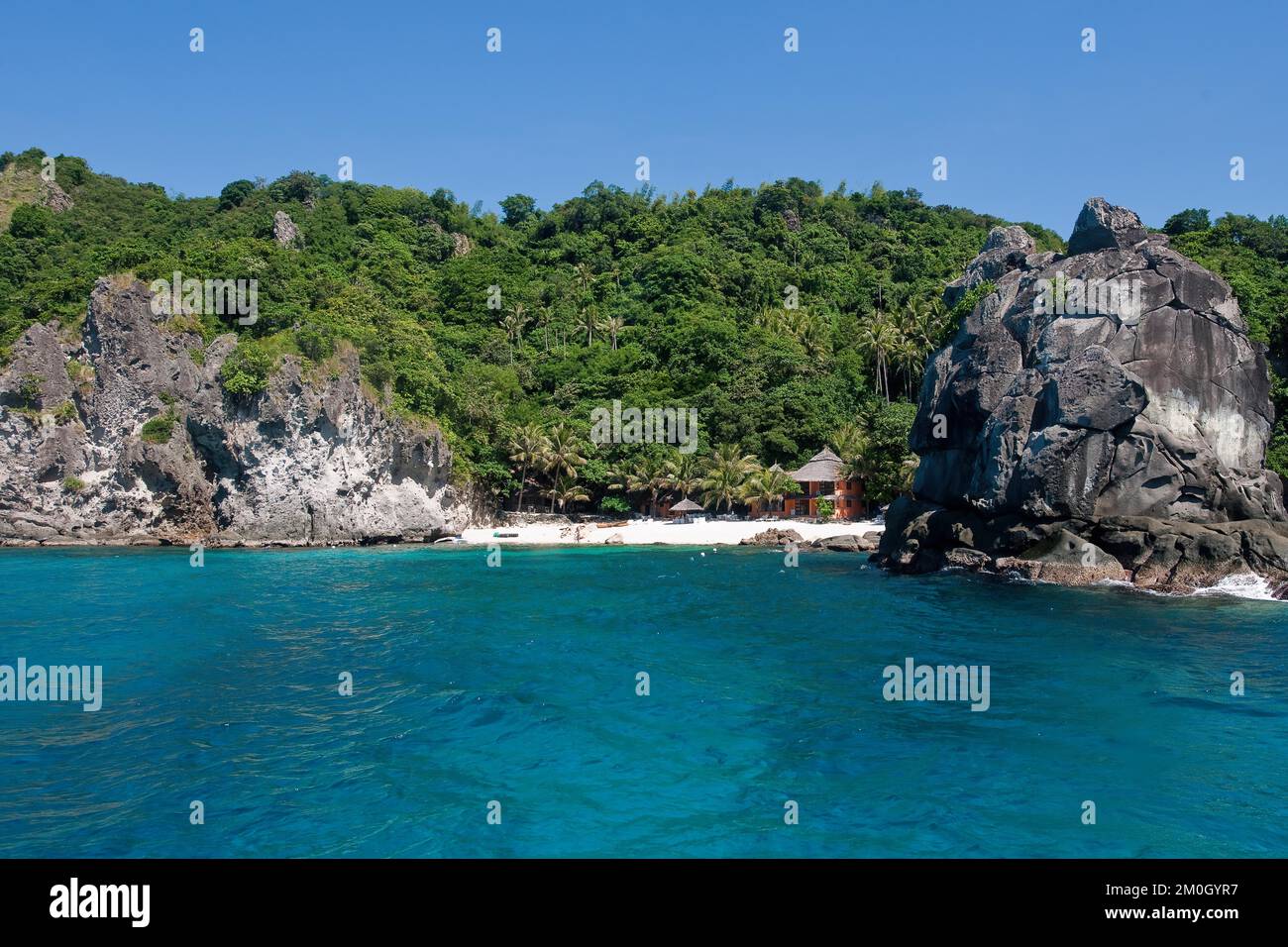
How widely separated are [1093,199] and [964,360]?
27.0ft

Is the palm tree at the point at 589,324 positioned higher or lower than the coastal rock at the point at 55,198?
lower

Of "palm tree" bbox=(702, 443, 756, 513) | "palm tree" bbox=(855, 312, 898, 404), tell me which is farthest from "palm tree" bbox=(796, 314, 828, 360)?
"palm tree" bbox=(702, 443, 756, 513)

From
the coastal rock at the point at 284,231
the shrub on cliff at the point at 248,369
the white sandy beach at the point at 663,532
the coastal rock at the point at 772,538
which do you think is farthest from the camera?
the coastal rock at the point at 284,231

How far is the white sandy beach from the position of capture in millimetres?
48469

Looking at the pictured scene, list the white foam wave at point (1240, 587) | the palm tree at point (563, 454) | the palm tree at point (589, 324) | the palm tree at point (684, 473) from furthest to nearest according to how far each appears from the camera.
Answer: the palm tree at point (589, 324), the palm tree at point (563, 454), the palm tree at point (684, 473), the white foam wave at point (1240, 587)

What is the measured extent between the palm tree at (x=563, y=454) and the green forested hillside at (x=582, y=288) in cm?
115

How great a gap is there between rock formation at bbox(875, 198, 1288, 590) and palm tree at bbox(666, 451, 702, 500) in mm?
22021

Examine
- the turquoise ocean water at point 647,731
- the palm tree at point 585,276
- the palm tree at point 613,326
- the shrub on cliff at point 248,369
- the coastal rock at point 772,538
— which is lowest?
the coastal rock at point 772,538

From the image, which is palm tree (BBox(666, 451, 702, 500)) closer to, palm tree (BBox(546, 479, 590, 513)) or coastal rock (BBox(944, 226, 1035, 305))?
palm tree (BBox(546, 479, 590, 513))

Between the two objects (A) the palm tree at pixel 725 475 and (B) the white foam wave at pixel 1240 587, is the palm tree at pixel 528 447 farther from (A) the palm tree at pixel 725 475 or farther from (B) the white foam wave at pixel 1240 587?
(B) the white foam wave at pixel 1240 587

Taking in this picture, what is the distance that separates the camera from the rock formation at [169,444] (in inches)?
1713

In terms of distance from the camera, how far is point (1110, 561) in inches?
1109

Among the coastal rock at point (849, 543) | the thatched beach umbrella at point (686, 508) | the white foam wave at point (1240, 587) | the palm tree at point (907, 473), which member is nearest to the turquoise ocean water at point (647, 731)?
the white foam wave at point (1240, 587)
